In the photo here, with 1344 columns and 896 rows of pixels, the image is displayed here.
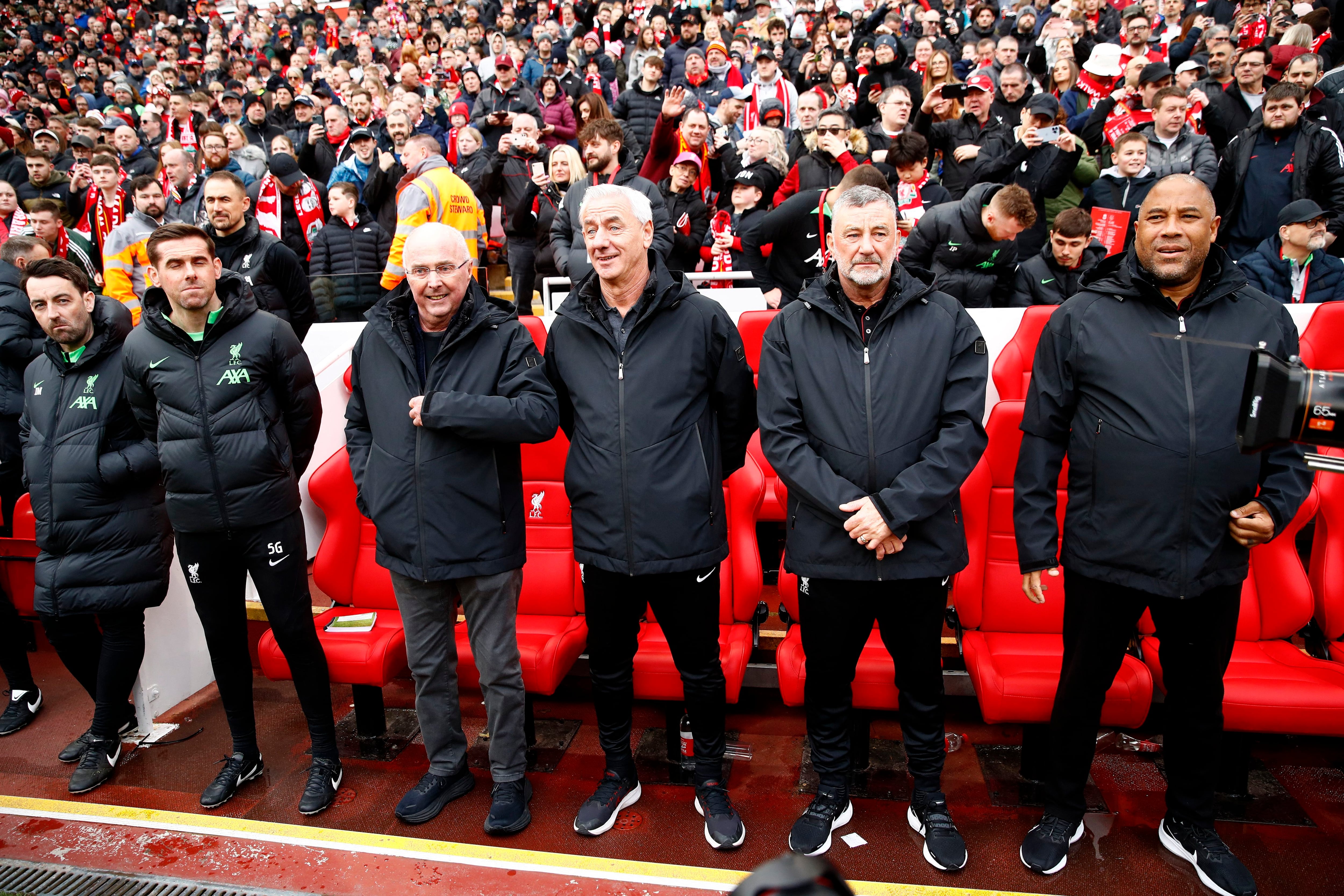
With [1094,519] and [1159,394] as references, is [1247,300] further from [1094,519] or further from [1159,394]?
[1094,519]

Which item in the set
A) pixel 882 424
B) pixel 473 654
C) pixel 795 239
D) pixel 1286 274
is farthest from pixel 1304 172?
pixel 473 654

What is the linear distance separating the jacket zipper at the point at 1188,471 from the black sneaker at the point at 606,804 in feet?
5.63

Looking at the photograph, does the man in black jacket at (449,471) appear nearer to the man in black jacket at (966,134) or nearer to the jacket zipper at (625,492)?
the jacket zipper at (625,492)

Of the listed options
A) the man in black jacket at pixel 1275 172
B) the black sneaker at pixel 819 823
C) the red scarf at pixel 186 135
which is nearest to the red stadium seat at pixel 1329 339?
the man in black jacket at pixel 1275 172

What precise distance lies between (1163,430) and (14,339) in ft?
14.6

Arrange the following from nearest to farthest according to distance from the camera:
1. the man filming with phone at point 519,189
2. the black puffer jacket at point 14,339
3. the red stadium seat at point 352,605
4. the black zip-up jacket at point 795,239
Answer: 1. the red stadium seat at point 352,605
2. the black puffer jacket at point 14,339
3. the black zip-up jacket at point 795,239
4. the man filming with phone at point 519,189

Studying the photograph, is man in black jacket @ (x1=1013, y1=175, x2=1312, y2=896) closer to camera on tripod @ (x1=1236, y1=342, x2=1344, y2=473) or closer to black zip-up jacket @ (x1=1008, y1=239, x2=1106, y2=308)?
camera on tripod @ (x1=1236, y1=342, x2=1344, y2=473)

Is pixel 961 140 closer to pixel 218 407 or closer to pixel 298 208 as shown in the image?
pixel 298 208

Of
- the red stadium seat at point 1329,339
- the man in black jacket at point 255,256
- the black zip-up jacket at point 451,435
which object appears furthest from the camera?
the man in black jacket at point 255,256

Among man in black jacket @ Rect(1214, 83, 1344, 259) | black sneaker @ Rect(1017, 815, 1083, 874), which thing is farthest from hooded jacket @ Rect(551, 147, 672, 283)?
man in black jacket @ Rect(1214, 83, 1344, 259)

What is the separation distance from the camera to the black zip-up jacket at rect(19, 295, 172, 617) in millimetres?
3000

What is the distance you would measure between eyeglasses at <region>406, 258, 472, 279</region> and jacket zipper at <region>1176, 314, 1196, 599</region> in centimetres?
200

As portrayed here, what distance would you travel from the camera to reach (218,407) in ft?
8.79

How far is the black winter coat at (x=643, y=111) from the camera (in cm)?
799
